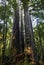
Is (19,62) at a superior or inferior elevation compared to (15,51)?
inferior

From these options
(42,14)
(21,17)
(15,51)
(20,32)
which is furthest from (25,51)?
(42,14)

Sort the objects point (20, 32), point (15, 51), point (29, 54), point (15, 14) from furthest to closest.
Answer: point (15, 14) < point (20, 32) < point (15, 51) < point (29, 54)

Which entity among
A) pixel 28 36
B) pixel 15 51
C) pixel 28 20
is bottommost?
pixel 15 51

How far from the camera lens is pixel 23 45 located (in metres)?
12.1

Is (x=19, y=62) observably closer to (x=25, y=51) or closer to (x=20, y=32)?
(x=25, y=51)

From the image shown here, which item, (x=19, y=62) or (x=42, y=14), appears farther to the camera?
(x=42, y=14)

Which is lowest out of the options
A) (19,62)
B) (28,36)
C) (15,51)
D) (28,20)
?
(19,62)

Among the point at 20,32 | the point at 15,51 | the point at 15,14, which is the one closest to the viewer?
the point at 15,51

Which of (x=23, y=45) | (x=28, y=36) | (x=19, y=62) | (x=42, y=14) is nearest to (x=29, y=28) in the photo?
(x=28, y=36)

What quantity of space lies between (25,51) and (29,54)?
83 cm

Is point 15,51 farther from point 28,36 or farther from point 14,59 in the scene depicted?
point 28,36

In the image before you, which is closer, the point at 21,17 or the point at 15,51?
the point at 15,51

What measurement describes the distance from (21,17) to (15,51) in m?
2.78

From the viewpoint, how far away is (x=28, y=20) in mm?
11320
